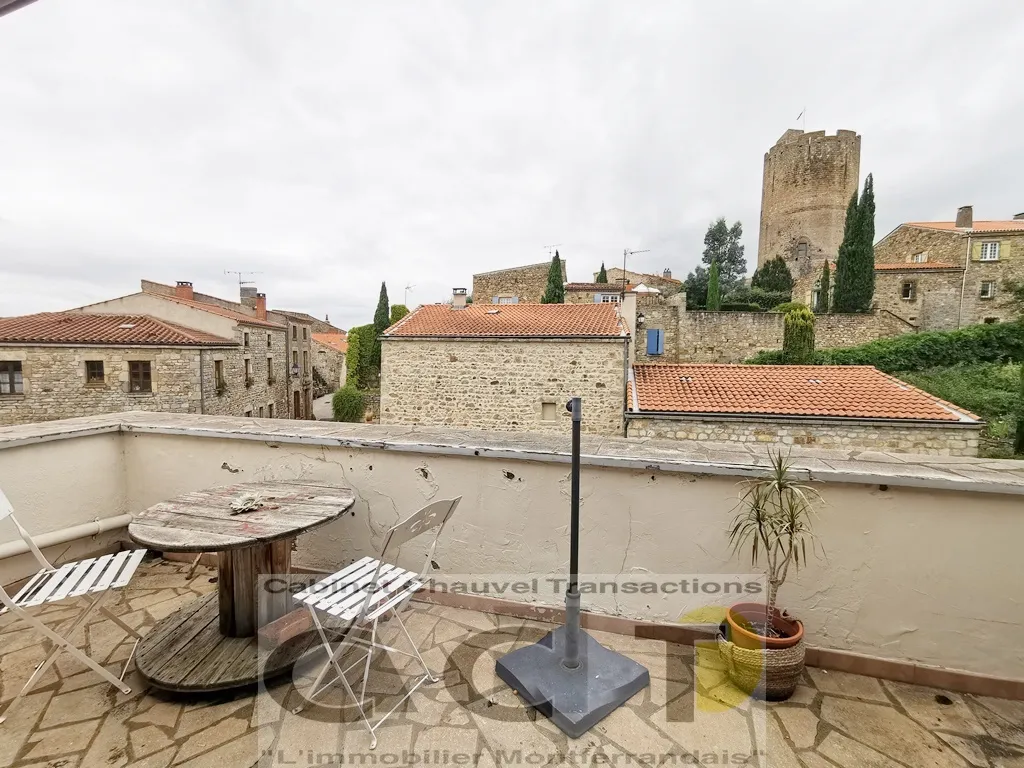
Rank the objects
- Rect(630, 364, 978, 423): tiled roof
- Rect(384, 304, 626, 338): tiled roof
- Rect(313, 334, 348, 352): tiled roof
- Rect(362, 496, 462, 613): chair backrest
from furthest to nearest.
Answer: Rect(313, 334, 348, 352): tiled roof → Rect(384, 304, 626, 338): tiled roof → Rect(630, 364, 978, 423): tiled roof → Rect(362, 496, 462, 613): chair backrest

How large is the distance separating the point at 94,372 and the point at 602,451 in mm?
19767

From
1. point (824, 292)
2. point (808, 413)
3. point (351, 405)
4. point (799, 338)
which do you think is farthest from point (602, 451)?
point (824, 292)

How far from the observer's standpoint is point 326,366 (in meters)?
32.8

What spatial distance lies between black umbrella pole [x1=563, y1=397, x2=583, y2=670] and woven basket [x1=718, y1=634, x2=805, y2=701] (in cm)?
76

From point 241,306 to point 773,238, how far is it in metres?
40.1

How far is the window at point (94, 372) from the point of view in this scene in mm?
15156

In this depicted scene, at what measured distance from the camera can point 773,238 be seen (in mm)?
36250

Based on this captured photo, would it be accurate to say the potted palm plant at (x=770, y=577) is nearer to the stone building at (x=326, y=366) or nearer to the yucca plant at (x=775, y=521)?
the yucca plant at (x=775, y=521)

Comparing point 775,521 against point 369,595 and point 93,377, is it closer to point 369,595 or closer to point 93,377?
point 369,595

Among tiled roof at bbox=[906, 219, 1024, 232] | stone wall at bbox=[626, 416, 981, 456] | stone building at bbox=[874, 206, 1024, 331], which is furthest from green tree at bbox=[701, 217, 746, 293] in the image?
stone wall at bbox=[626, 416, 981, 456]

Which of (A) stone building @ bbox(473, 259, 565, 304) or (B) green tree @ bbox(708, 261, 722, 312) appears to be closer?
(B) green tree @ bbox(708, 261, 722, 312)

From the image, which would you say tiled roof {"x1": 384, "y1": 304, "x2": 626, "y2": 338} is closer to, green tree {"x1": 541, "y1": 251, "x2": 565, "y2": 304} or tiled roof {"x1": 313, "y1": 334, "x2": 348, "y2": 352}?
green tree {"x1": 541, "y1": 251, "x2": 565, "y2": 304}

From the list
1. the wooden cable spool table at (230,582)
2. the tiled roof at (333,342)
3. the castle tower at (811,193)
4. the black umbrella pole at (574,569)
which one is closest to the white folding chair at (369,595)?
the wooden cable spool table at (230,582)

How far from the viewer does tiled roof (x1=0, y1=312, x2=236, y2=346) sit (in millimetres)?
14773
